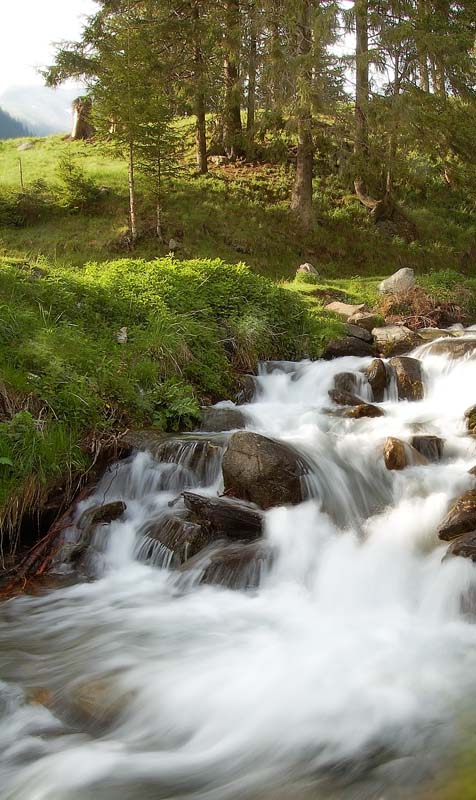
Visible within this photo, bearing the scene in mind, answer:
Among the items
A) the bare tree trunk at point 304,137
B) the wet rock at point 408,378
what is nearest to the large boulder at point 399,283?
the wet rock at point 408,378

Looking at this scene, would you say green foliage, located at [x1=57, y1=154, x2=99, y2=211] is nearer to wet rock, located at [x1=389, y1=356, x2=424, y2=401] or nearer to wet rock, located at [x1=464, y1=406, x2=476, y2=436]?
wet rock, located at [x1=389, y1=356, x2=424, y2=401]

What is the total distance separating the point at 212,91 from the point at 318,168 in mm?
5894

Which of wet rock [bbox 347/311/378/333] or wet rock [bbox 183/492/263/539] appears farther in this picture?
wet rock [bbox 347/311/378/333]

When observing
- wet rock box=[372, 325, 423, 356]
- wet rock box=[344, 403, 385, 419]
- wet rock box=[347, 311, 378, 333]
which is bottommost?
wet rock box=[344, 403, 385, 419]

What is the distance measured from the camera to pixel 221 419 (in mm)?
8516

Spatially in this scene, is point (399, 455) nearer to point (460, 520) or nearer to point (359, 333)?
point (460, 520)

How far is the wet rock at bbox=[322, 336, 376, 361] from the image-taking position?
1151 cm

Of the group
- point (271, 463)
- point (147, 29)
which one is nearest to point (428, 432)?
point (271, 463)

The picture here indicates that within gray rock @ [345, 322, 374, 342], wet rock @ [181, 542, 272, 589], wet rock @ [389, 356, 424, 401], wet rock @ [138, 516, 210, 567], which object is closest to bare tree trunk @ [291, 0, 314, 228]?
gray rock @ [345, 322, 374, 342]

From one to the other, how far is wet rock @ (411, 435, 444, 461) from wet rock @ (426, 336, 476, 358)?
11.4ft

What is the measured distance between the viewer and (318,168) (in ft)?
82.8

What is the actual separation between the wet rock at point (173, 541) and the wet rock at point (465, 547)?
2246 mm

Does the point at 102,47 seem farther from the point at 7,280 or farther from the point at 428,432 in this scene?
the point at 428,432

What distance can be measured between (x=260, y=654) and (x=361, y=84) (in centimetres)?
1931
